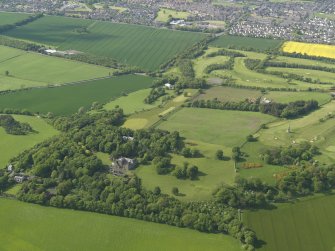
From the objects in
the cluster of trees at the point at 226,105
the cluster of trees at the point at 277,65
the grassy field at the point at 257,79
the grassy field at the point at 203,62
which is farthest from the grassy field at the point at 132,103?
the cluster of trees at the point at 277,65

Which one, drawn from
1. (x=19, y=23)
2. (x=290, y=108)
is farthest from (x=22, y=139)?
(x=19, y=23)

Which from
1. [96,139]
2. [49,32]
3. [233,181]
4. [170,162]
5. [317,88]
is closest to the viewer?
[233,181]

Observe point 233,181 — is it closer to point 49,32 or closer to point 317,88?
point 317,88

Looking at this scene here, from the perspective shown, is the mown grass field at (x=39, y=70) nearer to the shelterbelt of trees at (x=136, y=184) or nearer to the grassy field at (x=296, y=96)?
the shelterbelt of trees at (x=136, y=184)

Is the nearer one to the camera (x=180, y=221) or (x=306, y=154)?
(x=180, y=221)

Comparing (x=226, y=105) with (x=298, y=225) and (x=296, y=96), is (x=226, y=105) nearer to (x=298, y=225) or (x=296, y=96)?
(x=296, y=96)

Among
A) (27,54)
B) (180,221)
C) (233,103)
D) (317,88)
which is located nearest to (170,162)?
(180,221)

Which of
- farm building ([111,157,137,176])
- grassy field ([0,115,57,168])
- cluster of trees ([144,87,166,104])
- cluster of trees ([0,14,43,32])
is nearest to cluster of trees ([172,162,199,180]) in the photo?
farm building ([111,157,137,176])
